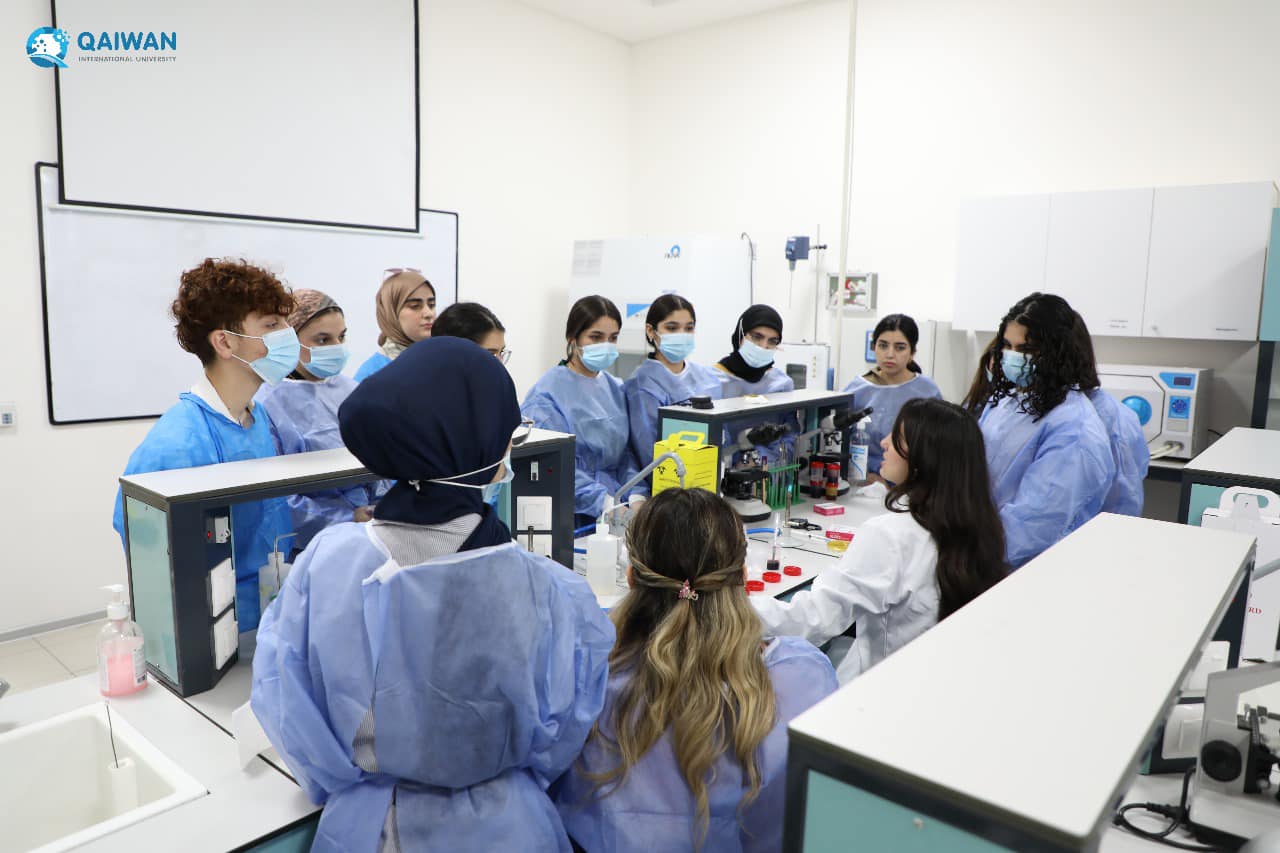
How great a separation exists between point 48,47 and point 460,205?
6.69ft

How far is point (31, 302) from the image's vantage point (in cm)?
327

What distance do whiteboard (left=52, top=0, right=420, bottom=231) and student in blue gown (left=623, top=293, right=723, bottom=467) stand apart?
1863 mm

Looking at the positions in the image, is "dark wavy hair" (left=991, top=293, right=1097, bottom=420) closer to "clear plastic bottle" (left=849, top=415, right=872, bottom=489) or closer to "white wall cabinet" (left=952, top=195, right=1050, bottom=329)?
"clear plastic bottle" (left=849, top=415, right=872, bottom=489)

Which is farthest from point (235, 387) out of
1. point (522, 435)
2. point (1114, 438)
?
point (1114, 438)

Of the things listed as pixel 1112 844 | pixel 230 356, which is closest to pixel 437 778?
pixel 1112 844

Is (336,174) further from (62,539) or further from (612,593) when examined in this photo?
(612,593)

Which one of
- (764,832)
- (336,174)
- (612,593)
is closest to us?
(764,832)

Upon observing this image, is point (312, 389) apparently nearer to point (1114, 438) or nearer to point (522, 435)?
point (522, 435)

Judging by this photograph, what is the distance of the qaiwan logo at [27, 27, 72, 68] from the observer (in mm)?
3172

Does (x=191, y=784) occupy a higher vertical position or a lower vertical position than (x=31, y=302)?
lower

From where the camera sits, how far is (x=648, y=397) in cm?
329

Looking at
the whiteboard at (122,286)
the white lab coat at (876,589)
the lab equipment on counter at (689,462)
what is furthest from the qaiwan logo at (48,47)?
the white lab coat at (876,589)

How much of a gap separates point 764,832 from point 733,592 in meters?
0.36

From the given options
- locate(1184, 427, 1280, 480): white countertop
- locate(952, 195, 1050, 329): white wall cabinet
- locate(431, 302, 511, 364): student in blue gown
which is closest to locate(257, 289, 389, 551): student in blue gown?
locate(431, 302, 511, 364): student in blue gown
